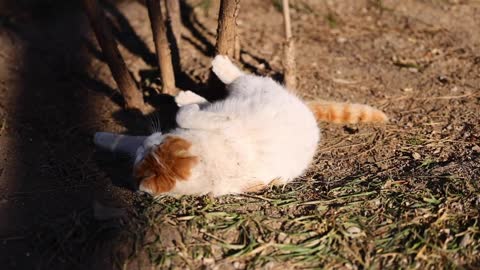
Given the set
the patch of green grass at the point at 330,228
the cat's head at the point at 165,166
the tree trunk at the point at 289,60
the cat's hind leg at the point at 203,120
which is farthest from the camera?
the tree trunk at the point at 289,60

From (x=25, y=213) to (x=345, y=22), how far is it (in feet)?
11.9

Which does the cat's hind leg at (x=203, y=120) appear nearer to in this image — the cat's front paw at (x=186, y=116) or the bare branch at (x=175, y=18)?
the cat's front paw at (x=186, y=116)

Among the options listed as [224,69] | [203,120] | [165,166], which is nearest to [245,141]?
[203,120]

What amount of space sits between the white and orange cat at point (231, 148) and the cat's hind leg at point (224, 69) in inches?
13.4

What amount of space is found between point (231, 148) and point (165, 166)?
15.3 inches

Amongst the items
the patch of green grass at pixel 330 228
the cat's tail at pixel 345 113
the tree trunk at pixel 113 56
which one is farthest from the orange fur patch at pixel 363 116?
the tree trunk at pixel 113 56

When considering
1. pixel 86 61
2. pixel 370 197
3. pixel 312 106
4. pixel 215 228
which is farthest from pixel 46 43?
pixel 370 197

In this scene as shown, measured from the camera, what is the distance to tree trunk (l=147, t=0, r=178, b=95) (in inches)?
153

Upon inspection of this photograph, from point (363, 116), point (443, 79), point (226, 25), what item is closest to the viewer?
point (226, 25)

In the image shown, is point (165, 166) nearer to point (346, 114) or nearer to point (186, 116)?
point (186, 116)

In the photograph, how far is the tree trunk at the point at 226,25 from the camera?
375 centimetres

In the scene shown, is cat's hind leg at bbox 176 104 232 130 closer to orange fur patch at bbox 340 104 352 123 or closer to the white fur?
the white fur

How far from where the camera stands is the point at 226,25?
3836 millimetres

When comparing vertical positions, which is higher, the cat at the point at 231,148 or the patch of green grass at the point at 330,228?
the cat at the point at 231,148
